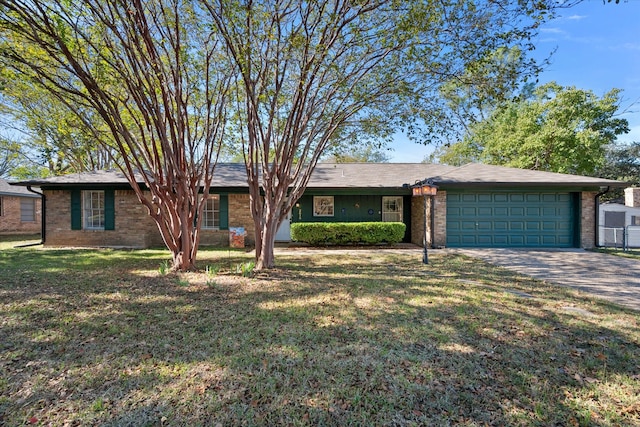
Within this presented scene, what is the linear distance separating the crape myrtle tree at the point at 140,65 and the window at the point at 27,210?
582 inches

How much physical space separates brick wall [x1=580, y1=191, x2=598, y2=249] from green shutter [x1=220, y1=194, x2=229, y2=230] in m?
12.8

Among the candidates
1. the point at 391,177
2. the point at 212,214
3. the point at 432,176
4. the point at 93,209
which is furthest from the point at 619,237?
the point at 93,209

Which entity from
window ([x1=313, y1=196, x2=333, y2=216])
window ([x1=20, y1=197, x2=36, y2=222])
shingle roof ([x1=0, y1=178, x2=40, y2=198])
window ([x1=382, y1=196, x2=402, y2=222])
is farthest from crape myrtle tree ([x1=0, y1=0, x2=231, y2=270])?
window ([x1=20, y1=197, x2=36, y2=222])

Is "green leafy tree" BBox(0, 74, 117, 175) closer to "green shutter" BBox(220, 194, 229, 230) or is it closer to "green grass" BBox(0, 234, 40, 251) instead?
"green grass" BBox(0, 234, 40, 251)

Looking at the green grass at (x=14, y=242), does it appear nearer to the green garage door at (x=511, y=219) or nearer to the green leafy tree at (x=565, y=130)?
the green garage door at (x=511, y=219)

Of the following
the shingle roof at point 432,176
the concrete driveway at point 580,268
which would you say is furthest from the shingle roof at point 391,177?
the concrete driveway at point 580,268

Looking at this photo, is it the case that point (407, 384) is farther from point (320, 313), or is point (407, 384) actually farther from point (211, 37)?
point (211, 37)

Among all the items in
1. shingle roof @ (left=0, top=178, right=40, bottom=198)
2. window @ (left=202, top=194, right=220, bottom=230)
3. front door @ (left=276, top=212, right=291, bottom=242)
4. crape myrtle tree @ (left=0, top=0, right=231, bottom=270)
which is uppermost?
crape myrtle tree @ (left=0, top=0, right=231, bottom=270)

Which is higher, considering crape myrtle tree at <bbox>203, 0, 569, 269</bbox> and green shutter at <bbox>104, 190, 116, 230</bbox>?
crape myrtle tree at <bbox>203, 0, 569, 269</bbox>

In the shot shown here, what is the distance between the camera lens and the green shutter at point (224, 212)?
11180mm

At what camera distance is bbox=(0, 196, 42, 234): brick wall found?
15719 millimetres

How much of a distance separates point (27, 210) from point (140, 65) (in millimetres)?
18300

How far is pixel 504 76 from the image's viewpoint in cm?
613

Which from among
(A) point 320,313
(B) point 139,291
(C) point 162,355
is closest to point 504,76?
(A) point 320,313
